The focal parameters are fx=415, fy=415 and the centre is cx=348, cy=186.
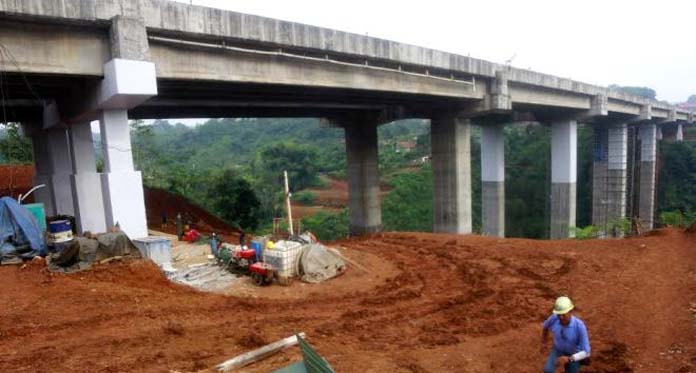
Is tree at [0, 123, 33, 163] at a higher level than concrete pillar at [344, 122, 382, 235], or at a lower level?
higher

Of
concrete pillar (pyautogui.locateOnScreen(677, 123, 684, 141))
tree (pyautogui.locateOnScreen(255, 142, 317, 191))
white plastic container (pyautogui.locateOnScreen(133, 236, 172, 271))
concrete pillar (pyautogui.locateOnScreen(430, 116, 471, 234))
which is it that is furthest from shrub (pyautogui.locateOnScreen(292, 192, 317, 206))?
concrete pillar (pyautogui.locateOnScreen(677, 123, 684, 141))

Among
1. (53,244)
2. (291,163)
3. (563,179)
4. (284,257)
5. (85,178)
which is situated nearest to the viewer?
(284,257)

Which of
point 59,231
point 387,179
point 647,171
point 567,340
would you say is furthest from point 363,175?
point 647,171

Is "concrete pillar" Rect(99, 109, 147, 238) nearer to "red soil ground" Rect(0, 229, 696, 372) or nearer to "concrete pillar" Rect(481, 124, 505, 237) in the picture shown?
"red soil ground" Rect(0, 229, 696, 372)

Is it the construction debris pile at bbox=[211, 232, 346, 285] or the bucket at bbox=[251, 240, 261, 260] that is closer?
the construction debris pile at bbox=[211, 232, 346, 285]

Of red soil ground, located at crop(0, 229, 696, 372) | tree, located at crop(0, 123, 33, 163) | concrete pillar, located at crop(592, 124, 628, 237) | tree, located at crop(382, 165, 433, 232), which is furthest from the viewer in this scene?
tree, located at crop(382, 165, 433, 232)

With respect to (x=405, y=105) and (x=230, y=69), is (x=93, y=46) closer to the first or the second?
(x=230, y=69)

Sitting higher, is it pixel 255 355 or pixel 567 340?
pixel 567 340

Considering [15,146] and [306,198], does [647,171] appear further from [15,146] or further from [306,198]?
[15,146]

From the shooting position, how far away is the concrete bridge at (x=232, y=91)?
10188mm

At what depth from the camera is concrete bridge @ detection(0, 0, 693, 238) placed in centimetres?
1019

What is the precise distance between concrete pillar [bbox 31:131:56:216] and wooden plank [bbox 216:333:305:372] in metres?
17.1

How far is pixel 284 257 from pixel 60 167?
41.0 feet

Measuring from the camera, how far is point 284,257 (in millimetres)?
10727
